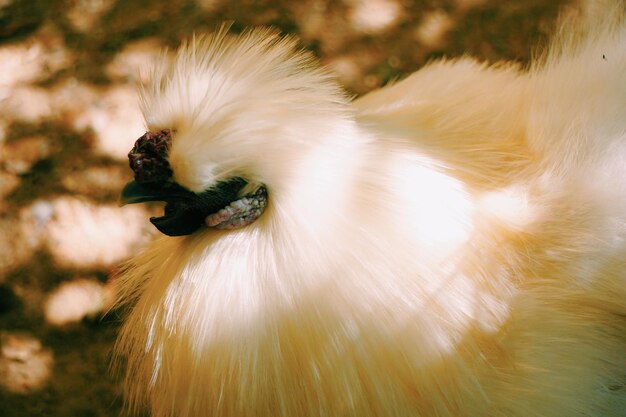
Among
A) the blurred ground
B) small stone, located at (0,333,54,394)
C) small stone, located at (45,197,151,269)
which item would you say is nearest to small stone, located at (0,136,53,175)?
the blurred ground

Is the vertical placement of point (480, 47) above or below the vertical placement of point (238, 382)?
above

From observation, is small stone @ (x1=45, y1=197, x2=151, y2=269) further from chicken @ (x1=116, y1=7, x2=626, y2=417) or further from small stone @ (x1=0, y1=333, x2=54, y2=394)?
chicken @ (x1=116, y1=7, x2=626, y2=417)

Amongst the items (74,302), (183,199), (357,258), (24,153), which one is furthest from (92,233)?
(357,258)

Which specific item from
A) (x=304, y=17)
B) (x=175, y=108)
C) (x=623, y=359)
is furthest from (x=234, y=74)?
(x=304, y=17)

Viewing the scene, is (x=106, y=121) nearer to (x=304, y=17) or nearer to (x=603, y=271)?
(x=304, y=17)

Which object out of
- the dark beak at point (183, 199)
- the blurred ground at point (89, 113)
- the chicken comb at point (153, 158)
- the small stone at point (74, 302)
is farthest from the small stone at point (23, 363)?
Result: the chicken comb at point (153, 158)

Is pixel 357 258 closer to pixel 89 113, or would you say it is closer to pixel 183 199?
pixel 183 199
